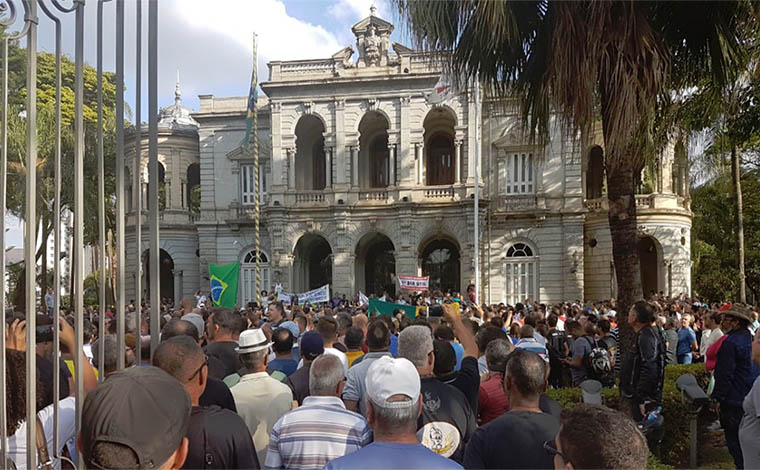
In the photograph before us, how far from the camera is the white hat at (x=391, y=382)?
300cm

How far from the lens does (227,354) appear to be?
6.26 meters

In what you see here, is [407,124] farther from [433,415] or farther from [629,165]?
[433,415]

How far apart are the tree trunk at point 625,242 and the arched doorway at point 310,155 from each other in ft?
88.8

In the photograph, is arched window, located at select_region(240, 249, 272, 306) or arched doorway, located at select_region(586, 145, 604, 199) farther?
arched window, located at select_region(240, 249, 272, 306)

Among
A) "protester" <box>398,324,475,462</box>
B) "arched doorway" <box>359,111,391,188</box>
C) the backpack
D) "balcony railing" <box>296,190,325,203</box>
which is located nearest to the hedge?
the backpack

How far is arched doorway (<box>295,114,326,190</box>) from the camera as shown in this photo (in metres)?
33.5

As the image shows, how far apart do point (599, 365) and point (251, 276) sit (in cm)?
2637

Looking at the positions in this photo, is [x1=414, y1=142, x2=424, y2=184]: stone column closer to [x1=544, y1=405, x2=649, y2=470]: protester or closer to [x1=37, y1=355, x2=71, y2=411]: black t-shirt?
[x1=37, y1=355, x2=71, y2=411]: black t-shirt

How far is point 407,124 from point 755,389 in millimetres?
26107

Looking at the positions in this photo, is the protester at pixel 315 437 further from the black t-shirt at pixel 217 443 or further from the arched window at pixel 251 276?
the arched window at pixel 251 276

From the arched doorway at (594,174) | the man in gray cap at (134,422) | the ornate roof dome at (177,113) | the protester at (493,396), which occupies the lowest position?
the protester at (493,396)

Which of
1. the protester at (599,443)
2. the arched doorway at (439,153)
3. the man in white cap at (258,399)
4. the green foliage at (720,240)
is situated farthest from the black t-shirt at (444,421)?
the green foliage at (720,240)

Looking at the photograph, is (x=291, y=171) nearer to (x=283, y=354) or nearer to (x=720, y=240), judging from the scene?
(x=720, y=240)

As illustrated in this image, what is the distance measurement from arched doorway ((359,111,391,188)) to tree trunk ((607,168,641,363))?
2630 cm
